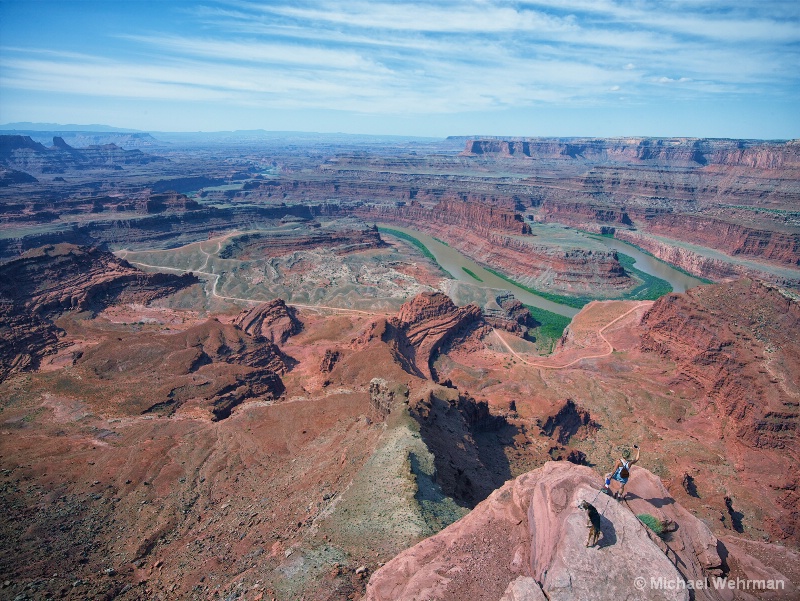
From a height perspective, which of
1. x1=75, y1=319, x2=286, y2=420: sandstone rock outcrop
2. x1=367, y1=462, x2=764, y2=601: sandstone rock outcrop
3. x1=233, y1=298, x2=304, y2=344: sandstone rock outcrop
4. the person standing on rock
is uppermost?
the person standing on rock

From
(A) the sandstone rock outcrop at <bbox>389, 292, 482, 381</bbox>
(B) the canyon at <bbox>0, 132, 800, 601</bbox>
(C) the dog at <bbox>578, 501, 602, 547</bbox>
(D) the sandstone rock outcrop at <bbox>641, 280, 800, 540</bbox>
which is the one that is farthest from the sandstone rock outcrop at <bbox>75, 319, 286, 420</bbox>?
(D) the sandstone rock outcrop at <bbox>641, 280, 800, 540</bbox>

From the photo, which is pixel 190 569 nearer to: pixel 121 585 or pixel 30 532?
pixel 121 585

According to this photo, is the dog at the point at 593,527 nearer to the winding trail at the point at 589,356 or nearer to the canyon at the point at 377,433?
the canyon at the point at 377,433

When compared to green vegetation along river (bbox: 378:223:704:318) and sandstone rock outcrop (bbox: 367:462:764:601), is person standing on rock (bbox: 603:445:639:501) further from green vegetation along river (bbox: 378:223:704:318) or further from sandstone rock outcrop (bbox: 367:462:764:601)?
green vegetation along river (bbox: 378:223:704:318)

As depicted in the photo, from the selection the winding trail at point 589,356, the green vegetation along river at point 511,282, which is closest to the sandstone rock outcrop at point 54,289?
the winding trail at point 589,356

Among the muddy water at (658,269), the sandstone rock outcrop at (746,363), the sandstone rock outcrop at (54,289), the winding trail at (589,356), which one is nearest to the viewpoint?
the sandstone rock outcrop at (746,363)

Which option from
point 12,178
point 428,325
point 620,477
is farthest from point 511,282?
point 12,178

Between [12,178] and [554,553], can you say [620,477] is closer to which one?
[554,553]
